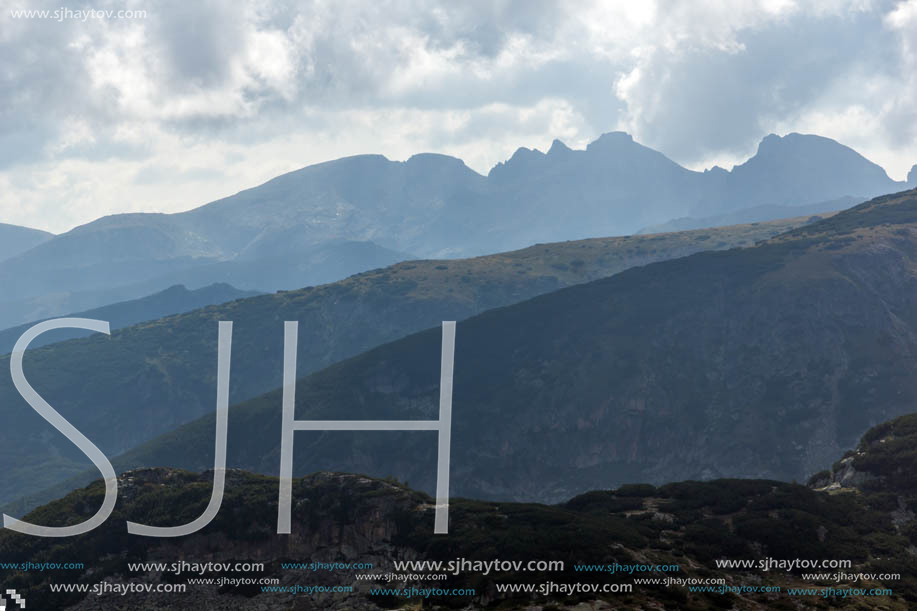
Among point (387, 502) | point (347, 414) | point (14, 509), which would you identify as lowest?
point (14, 509)

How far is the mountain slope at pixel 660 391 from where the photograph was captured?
151625mm

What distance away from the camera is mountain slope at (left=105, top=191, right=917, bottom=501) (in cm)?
15162

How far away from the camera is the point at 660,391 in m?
169

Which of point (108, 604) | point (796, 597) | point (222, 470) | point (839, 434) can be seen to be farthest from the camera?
point (839, 434)

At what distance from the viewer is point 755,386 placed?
16188cm

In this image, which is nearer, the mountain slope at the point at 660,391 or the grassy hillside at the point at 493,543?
the grassy hillside at the point at 493,543

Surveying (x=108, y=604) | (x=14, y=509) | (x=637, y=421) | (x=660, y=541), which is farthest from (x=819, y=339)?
(x=14, y=509)

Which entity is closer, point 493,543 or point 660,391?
point 493,543

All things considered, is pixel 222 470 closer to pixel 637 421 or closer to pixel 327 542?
pixel 327 542

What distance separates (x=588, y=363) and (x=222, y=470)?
12302cm

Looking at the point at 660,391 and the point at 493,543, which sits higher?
the point at 493,543

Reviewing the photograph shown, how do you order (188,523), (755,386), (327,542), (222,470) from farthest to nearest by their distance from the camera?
(755,386) → (222,470) → (188,523) → (327,542)

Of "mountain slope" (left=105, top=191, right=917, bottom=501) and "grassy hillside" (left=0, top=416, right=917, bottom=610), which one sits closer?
"grassy hillside" (left=0, top=416, right=917, bottom=610)

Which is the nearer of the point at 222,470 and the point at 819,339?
the point at 222,470
